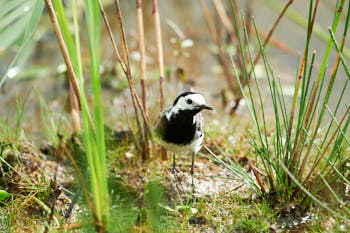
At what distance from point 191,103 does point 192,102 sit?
12mm

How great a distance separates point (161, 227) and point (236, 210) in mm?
529

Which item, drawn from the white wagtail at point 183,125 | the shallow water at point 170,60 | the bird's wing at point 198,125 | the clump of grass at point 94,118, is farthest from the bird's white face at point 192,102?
the shallow water at point 170,60

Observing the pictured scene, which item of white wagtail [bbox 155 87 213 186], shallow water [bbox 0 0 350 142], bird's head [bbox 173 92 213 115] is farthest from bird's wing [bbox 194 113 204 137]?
shallow water [bbox 0 0 350 142]

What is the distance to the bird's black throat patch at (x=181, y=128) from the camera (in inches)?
129

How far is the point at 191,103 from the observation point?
323 cm

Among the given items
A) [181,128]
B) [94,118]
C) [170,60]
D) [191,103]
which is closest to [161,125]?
[181,128]

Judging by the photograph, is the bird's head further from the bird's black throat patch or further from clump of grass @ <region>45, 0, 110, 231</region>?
clump of grass @ <region>45, 0, 110, 231</region>

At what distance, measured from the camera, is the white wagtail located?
3.24 metres

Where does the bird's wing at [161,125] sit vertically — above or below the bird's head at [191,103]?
below

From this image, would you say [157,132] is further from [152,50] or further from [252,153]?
[152,50]

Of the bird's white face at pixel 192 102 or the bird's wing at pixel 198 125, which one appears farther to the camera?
the bird's wing at pixel 198 125

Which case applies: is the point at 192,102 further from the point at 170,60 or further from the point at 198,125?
the point at 170,60

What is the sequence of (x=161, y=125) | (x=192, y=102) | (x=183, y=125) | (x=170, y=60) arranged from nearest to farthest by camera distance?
(x=192, y=102)
(x=183, y=125)
(x=161, y=125)
(x=170, y=60)

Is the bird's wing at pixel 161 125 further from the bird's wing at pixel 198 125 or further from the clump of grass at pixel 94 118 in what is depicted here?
the clump of grass at pixel 94 118
